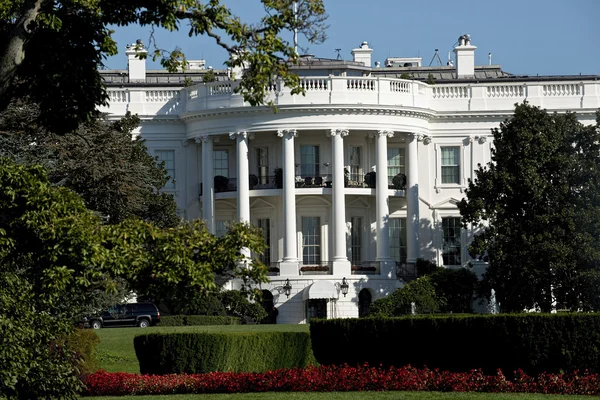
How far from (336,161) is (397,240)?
5.78 meters

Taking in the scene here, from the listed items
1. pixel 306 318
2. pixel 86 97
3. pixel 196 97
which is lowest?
pixel 306 318

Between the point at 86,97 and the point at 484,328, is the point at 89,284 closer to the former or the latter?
the point at 86,97

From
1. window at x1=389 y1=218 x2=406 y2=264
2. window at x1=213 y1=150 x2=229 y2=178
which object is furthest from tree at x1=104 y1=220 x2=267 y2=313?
window at x1=213 y1=150 x2=229 y2=178

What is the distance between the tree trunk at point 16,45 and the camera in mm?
17984

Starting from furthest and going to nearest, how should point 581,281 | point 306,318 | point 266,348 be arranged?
point 306,318, point 581,281, point 266,348

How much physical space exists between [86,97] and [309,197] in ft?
155

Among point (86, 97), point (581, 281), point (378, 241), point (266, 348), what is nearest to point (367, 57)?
point (378, 241)

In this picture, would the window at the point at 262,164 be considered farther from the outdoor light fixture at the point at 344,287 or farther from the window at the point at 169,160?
the outdoor light fixture at the point at 344,287

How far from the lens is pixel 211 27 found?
18.5 m

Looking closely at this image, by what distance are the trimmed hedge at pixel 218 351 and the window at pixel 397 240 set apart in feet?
120

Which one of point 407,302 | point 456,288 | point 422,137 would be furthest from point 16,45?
point 422,137

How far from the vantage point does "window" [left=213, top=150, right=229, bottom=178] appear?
68.2 m

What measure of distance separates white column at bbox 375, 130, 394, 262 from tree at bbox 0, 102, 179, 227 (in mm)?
19604

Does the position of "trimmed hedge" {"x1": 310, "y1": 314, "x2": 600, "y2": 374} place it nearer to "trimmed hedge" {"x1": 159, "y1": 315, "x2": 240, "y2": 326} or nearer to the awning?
"trimmed hedge" {"x1": 159, "y1": 315, "x2": 240, "y2": 326}
